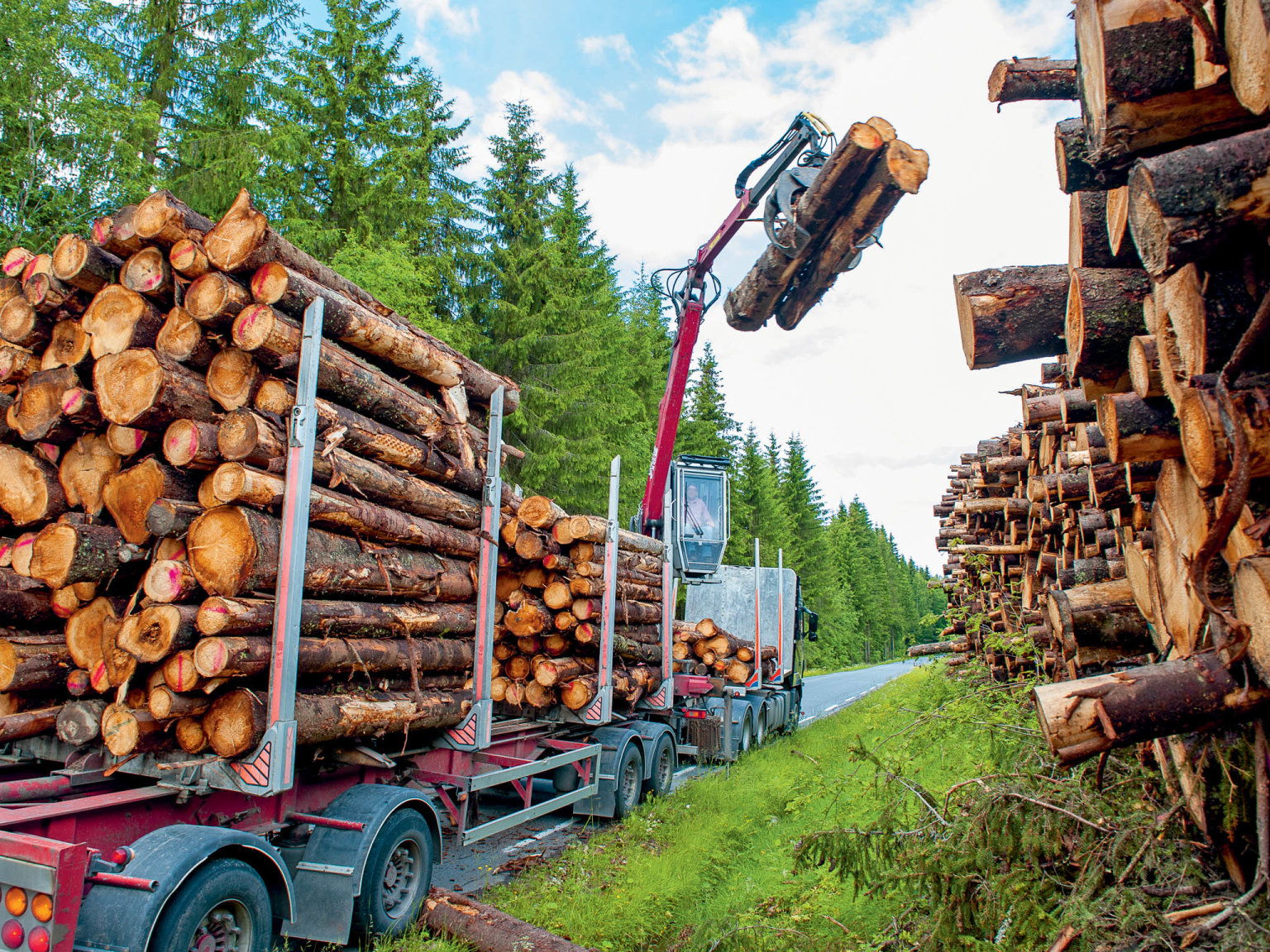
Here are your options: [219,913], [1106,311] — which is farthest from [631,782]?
[1106,311]

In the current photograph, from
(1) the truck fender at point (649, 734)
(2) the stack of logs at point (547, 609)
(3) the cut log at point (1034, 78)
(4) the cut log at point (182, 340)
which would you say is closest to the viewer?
(3) the cut log at point (1034, 78)

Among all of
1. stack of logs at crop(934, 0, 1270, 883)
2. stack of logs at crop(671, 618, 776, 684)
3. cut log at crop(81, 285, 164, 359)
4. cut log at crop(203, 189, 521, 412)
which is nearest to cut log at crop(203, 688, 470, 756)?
cut log at crop(81, 285, 164, 359)

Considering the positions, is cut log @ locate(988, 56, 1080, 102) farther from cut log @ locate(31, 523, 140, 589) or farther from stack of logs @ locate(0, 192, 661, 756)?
cut log @ locate(31, 523, 140, 589)

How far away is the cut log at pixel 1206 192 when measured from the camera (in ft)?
5.62

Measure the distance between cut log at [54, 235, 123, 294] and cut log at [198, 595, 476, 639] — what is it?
205 cm

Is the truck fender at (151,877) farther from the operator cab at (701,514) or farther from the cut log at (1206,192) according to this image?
the operator cab at (701,514)

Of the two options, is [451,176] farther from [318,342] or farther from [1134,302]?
[1134,302]

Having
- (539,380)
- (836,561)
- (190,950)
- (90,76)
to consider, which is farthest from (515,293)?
(836,561)

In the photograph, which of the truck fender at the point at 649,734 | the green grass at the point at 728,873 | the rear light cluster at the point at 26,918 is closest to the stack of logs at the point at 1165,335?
the green grass at the point at 728,873

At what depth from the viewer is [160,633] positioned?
412 cm

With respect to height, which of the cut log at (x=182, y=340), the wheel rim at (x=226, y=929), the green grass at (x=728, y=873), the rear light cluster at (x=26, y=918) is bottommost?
the green grass at (x=728, y=873)

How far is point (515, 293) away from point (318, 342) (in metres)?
17.4

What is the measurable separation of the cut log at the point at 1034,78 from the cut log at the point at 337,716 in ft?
14.6

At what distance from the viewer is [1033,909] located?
9.44 feet
